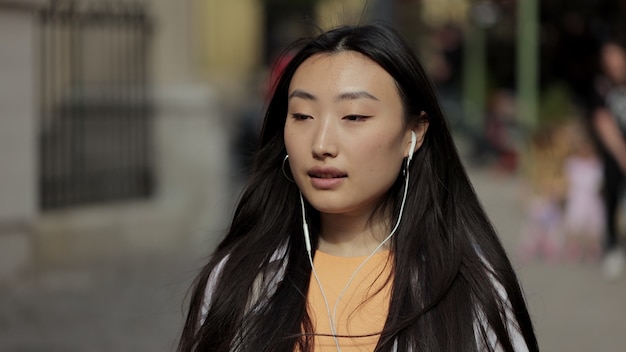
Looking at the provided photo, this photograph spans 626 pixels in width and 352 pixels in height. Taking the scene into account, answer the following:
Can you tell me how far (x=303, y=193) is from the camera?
8.32 ft

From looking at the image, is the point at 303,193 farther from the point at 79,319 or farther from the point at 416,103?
the point at 79,319

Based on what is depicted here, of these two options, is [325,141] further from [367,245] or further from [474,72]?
[474,72]

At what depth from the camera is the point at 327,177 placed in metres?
2.45

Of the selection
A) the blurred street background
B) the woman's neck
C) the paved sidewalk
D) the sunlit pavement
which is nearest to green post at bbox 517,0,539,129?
the blurred street background

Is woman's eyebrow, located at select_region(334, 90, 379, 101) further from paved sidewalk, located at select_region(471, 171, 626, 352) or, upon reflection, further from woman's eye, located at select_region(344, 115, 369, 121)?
paved sidewalk, located at select_region(471, 171, 626, 352)

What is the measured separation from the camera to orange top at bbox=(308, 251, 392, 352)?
241 centimetres

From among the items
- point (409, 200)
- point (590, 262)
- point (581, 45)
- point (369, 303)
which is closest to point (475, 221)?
point (409, 200)

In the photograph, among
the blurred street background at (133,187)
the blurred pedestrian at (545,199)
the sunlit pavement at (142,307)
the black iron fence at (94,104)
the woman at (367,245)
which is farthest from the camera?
the blurred pedestrian at (545,199)

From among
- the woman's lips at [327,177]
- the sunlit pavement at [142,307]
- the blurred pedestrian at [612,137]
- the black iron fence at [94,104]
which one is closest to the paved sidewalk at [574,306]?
the sunlit pavement at [142,307]

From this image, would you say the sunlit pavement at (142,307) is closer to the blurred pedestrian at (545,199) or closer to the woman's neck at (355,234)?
the blurred pedestrian at (545,199)

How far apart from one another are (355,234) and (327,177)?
0.20 metres

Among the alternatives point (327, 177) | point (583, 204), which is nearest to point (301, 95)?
point (327, 177)

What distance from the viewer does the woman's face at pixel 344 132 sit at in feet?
8.02

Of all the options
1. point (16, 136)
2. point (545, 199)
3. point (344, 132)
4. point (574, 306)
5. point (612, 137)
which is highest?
point (16, 136)
